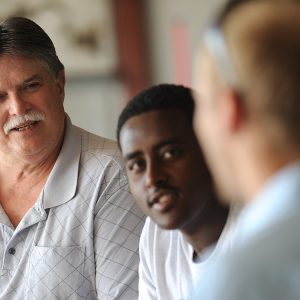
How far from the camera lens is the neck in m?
1.27

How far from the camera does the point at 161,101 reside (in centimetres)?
130

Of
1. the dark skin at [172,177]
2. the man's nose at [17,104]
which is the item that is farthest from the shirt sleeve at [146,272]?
the man's nose at [17,104]

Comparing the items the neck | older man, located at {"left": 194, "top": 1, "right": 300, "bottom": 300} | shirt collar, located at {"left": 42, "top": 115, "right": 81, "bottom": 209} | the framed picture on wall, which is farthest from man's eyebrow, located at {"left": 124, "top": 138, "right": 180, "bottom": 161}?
the framed picture on wall

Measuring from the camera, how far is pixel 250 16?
2.51 feet

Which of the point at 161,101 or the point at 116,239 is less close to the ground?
the point at 161,101

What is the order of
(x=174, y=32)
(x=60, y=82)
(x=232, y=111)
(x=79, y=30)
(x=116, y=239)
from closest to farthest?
(x=232, y=111)
(x=116, y=239)
(x=60, y=82)
(x=79, y=30)
(x=174, y=32)

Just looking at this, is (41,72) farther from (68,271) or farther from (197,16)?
Answer: (197,16)

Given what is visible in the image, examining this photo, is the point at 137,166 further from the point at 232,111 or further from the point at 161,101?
the point at 232,111

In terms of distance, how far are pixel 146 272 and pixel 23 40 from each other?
716 millimetres

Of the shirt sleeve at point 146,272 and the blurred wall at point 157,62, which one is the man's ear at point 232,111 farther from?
the blurred wall at point 157,62

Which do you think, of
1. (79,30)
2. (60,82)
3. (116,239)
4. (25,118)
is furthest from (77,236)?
(79,30)

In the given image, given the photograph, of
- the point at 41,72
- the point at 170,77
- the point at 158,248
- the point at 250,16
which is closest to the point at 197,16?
the point at 170,77

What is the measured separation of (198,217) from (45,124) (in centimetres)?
69

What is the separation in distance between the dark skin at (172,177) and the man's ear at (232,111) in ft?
1.58
